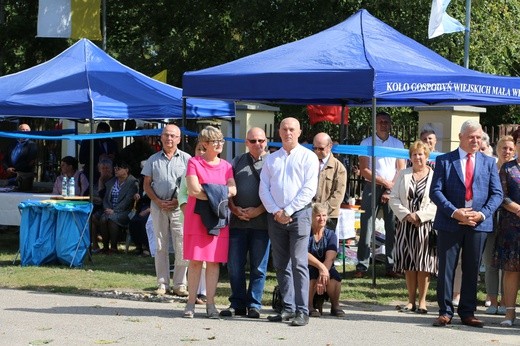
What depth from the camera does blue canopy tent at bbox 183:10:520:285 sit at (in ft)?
42.8

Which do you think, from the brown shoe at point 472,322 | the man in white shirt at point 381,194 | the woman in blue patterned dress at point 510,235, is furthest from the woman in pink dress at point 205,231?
the man in white shirt at point 381,194

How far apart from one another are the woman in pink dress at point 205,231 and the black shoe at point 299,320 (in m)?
0.88

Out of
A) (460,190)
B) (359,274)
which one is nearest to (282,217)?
(460,190)

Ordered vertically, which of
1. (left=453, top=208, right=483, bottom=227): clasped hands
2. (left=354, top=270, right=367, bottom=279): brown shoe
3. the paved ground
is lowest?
the paved ground

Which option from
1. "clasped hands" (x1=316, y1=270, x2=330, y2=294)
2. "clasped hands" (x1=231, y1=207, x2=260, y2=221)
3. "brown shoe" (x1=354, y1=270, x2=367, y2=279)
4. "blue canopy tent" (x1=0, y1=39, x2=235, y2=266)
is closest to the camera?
"clasped hands" (x1=231, y1=207, x2=260, y2=221)

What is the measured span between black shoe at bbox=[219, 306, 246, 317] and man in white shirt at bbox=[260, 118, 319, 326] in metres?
0.43

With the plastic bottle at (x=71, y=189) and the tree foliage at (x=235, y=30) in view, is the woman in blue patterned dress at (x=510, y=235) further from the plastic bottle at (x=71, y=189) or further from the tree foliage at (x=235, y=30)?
the tree foliage at (x=235, y=30)

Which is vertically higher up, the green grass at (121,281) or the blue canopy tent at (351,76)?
the blue canopy tent at (351,76)

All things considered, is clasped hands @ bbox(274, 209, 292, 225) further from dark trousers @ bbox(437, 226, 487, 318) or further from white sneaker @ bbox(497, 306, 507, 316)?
white sneaker @ bbox(497, 306, 507, 316)

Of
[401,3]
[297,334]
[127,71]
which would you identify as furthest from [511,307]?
[401,3]

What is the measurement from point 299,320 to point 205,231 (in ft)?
4.17

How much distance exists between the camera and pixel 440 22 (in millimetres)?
19938

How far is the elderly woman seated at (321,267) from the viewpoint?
37.3 feet

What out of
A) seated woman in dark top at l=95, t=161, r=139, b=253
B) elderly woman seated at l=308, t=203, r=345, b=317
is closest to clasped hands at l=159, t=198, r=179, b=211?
elderly woman seated at l=308, t=203, r=345, b=317
